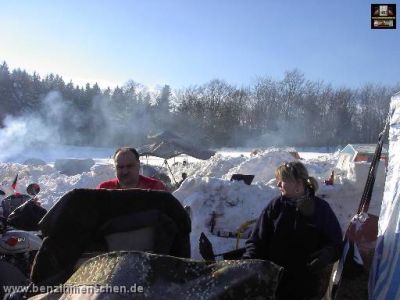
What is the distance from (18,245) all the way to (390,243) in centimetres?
385

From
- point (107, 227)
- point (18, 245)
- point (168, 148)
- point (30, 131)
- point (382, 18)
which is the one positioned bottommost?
point (168, 148)

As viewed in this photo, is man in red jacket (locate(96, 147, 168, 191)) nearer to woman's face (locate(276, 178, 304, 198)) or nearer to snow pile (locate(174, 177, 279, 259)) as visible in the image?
woman's face (locate(276, 178, 304, 198))

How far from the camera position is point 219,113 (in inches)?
3091

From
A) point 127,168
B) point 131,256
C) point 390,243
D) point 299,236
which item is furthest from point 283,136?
point 131,256

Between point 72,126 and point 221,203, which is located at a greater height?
point 221,203

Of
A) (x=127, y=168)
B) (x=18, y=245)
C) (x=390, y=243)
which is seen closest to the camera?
(x=390, y=243)

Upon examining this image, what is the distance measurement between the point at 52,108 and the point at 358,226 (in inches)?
2379

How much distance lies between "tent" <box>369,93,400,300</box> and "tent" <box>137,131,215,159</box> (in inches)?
847

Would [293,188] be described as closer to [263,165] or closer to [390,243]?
[390,243]

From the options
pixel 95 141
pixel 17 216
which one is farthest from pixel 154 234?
pixel 95 141

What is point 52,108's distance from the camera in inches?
2384

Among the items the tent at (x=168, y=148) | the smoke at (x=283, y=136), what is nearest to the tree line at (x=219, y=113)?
the smoke at (x=283, y=136)

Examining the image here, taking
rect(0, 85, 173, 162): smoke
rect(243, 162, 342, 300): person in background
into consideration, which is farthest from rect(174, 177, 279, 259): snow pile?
rect(0, 85, 173, 162): smoke

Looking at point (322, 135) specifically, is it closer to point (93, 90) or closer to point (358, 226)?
point (93, 90)
